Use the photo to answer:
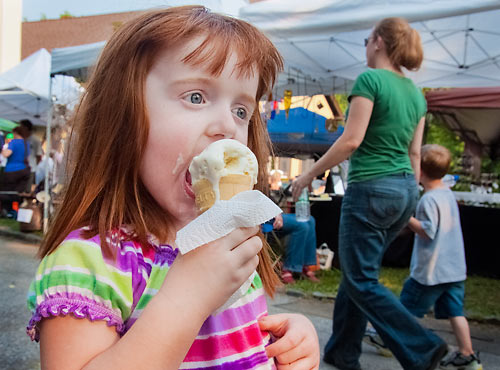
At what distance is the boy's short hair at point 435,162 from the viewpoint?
3.71m

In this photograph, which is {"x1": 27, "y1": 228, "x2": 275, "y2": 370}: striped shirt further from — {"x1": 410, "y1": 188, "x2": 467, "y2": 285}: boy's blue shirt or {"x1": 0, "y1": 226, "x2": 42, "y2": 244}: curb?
{"x1": 0, "y1": 226, "x2": 42, "y2": 244}: curb

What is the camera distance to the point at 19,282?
4.79 meters

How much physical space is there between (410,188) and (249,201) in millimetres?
2073

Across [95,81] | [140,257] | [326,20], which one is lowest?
[140,257]

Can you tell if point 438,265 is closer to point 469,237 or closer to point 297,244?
point 297,244

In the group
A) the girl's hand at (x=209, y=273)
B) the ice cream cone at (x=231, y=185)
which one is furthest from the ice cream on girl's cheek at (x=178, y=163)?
the girl's hand at (x=209, y=273)

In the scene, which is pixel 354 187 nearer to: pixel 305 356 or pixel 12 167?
pixel 305 356

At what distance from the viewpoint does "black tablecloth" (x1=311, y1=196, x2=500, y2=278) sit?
20.9 ft

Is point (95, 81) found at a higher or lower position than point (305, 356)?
higher

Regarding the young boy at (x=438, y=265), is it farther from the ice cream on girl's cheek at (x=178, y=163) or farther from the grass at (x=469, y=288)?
the ice cream on girl's cheek at (x=178, y=163)

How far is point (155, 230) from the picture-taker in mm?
1003

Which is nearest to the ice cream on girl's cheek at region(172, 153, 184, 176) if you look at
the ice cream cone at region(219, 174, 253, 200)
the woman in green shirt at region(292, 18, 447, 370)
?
the ice cream cone at region(219, 174, 253, 200)

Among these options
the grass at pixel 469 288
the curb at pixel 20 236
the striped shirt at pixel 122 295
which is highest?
the striped shirt at pixel 122 295

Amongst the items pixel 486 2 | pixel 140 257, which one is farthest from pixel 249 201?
pixel 486 2
